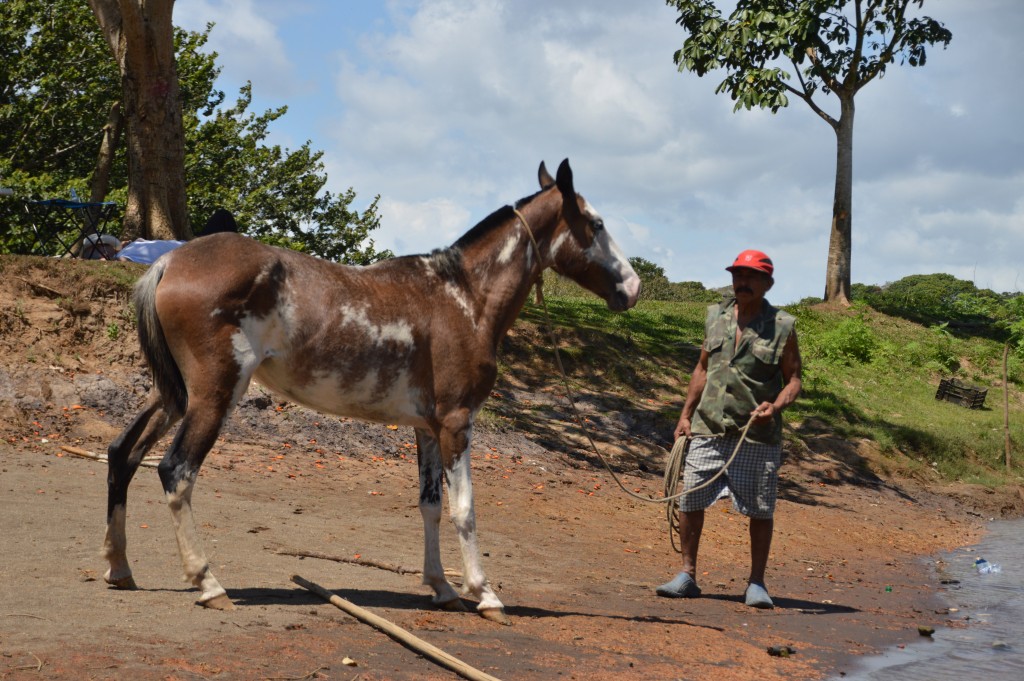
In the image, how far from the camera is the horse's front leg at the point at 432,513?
6.87m

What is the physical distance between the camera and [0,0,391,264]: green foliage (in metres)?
A: 31.4

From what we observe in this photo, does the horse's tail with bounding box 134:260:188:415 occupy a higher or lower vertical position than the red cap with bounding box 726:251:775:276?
lower

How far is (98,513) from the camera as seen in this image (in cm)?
852

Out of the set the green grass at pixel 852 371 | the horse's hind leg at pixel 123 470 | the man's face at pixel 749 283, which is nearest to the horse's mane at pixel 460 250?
the man's face at pixel 749 283

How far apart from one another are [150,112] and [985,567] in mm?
11966

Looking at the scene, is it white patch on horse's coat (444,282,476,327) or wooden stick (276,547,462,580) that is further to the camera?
wooden stick (276,547,462,580)

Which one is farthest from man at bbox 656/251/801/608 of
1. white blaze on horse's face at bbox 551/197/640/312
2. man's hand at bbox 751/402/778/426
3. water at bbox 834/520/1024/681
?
water at bbox 834/520/1024/681

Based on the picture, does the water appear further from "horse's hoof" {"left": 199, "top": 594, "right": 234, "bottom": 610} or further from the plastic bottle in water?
"horse's hoof" {"left": 199, "top": 594, "right": 234, "bottom": 610}

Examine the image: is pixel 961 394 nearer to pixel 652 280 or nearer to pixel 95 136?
pixel 652 280

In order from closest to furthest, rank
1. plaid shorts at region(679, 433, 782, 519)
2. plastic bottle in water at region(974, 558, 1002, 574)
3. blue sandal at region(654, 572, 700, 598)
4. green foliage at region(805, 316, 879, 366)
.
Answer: plaid shorts at region(679, 433, 782, 519)
blue sandal at region(654, 572, 700, 598)
plastic bottle in water at region(974, 558, 1002, 574)
green foliage at region(805, 316, 879, 366)

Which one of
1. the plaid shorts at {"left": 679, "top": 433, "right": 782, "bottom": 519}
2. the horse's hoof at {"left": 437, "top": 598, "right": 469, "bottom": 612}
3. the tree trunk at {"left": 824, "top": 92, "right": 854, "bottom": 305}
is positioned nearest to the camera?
the horse's hoof at {"left": 437, "top": 598, "right": 469, "bottom": 612}

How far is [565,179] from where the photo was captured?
7.22 m

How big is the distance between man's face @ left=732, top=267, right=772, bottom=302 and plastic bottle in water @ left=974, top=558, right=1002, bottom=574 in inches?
190

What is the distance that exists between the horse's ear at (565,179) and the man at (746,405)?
1399mm
